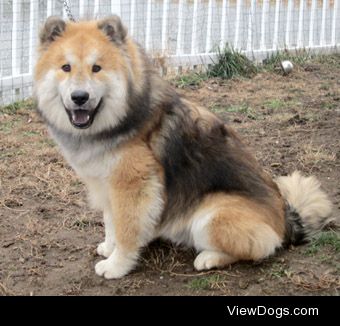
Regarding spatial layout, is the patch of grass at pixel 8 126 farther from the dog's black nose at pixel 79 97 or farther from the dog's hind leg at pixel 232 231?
the dog's hind leg at pixel 232 231

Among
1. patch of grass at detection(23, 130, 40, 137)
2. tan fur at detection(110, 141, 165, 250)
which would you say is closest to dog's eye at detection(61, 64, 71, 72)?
tan fur at detection(110, 141, 165, 250)

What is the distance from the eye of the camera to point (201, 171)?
11.6ft

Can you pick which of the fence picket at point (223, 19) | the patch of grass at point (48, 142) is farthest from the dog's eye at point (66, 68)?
the fence picket at point (223, 19)

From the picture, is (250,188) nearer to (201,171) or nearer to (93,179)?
(201,171)

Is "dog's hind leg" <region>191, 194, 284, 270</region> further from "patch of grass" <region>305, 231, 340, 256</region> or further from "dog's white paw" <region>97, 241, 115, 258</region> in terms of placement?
"dog's white paw" <region>97, 241, 115, 258</region>

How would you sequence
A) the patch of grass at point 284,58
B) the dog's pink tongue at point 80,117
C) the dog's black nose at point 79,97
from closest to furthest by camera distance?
the dog's black nose at point 79,97, the dog's pink tongue at point 80,117, the patch of grass at point 284,58

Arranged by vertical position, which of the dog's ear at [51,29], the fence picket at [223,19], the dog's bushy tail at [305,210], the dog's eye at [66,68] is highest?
the fence picket at [223,19]

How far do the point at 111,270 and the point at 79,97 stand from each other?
1127mm

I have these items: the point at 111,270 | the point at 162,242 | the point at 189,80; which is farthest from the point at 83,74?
the point at 189,80

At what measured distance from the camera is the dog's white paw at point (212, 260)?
3.55 metres

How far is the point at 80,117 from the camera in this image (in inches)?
132

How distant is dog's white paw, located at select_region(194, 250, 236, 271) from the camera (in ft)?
11.7

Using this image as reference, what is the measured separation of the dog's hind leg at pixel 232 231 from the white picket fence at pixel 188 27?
3.92 metres

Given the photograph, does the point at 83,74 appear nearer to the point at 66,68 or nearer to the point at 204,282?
the point at 66,68
